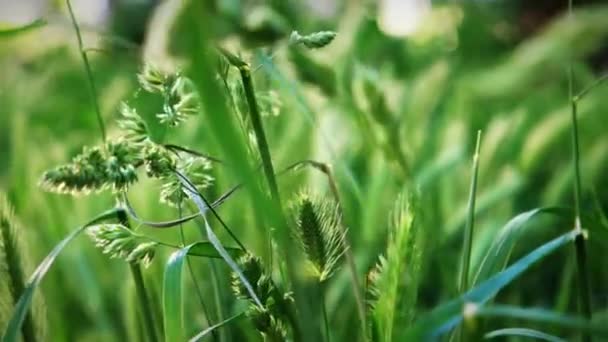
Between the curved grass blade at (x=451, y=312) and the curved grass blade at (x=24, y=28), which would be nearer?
the curved grass blade at (x=451, y=312)

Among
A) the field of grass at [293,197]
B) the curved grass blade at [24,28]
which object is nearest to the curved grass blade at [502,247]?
the field of grass at [293,197]

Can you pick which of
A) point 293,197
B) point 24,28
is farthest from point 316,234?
point 24,28

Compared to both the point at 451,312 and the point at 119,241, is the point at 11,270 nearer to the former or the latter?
the point at 119,241

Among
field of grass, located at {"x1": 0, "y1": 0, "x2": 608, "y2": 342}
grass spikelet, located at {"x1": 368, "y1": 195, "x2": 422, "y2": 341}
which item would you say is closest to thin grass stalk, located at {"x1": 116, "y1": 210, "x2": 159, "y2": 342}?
field of grass, located at {"x1": 0, "y1": 0, "x2": 608, "y2": 342}

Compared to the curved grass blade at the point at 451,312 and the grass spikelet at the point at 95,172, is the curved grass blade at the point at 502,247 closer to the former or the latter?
the curved grass blade at the point at 451,312

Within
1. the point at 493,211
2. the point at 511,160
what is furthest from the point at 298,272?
the point at 511,160

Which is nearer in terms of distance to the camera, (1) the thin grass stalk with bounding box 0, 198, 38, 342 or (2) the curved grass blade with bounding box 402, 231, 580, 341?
(2) the curved grass blade with bounding box 402, 231, 580, 341

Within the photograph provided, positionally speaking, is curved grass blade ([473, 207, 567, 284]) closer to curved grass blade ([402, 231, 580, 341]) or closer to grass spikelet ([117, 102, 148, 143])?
curved grass blade ([402, 231, 580, 341])
